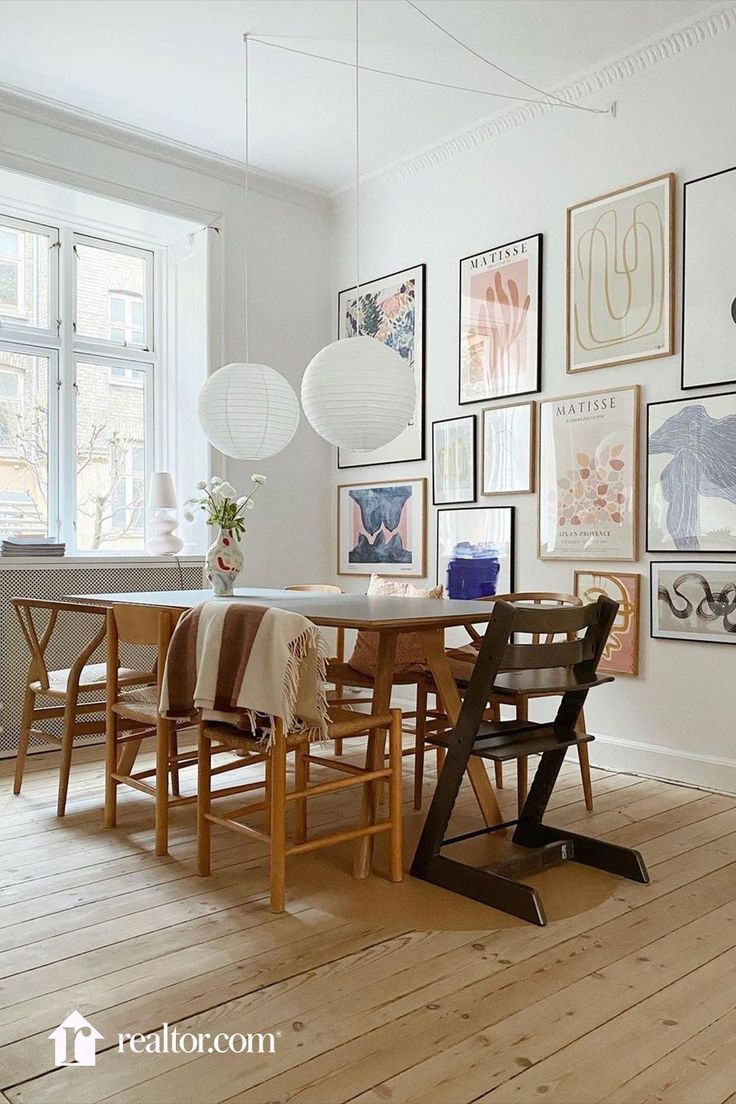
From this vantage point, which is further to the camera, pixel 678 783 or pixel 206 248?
pixel 206 248

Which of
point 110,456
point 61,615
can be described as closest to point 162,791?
point 61,615

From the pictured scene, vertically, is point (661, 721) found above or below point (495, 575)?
below

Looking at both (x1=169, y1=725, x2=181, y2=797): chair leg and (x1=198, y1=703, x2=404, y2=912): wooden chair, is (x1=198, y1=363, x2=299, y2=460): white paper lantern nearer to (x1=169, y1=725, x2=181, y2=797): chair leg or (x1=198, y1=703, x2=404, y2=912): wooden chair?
(x1=169, y1=725, x2=181, y2=797): chair leg

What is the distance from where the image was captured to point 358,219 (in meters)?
5.16

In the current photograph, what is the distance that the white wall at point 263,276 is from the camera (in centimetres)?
452

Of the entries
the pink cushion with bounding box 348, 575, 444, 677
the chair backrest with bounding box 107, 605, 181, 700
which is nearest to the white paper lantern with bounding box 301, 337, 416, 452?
the pink cushion with bounding box 348, 575, 444, 677

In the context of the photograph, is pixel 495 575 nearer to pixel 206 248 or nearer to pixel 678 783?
pixel 678 783

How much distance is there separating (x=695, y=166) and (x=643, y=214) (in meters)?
0.26

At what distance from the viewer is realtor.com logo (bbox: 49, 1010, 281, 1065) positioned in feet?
5.49

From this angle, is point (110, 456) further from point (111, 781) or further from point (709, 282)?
point (709, 282)

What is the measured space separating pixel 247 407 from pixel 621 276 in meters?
1.69

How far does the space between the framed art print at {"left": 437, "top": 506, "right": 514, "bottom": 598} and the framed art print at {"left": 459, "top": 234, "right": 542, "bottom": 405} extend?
1.91 ft

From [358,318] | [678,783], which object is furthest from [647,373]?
[358,318]

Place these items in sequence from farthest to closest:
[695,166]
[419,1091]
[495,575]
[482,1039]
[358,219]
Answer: [358,219] → [495,575] → [695,166] → [482,1039] → [419,1091]
